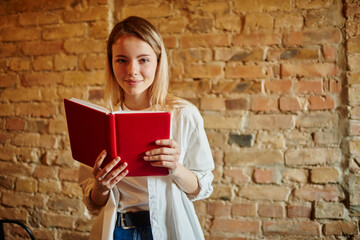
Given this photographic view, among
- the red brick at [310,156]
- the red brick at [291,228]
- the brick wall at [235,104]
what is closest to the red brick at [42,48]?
the brick wall at [235,104]

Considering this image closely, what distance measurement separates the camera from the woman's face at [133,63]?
0.92 m

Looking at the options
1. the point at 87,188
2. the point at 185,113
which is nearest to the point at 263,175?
the point at 185,113

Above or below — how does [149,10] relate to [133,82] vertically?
above

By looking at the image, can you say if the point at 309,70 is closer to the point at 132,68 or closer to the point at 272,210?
the point at 272,210

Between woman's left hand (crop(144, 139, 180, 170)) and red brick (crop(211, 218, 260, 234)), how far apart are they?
0.73 metres

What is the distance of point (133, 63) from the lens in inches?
36.3

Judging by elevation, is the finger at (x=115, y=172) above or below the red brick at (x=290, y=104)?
below

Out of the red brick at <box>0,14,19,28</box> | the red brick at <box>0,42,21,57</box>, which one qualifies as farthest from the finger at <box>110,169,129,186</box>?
the red brick at <box>0,14,19,28</box>

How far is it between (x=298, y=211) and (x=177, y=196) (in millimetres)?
746

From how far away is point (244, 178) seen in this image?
4.46ft

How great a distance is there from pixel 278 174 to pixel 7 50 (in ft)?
5.64

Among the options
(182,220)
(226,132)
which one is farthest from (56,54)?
(182,220)

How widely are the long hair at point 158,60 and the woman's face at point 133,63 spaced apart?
0.08 feet

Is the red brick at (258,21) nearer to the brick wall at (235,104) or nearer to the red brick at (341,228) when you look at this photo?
the brick wall at (235,104)
